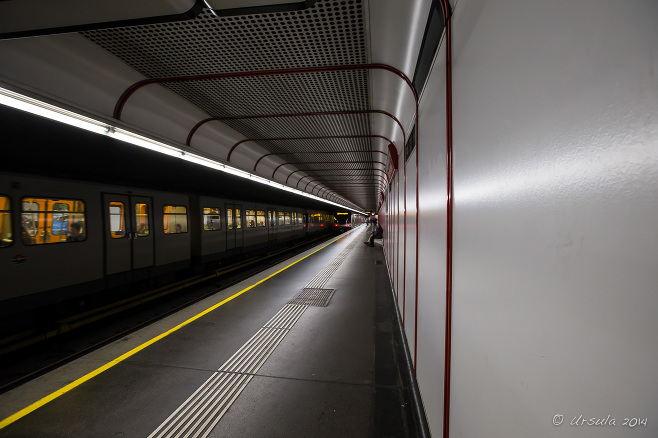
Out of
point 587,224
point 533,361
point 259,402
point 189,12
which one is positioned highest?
point 189,12

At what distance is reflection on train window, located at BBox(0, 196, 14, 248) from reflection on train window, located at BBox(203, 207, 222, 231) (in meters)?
4.16

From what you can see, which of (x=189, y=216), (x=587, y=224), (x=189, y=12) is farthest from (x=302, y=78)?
(x=189, y=216)

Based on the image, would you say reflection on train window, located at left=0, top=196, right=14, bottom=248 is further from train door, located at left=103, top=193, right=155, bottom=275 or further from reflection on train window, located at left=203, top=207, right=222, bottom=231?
reflection on train window, located at left=203, top=207, right=222, bottom=231

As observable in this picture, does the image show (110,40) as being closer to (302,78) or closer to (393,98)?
(302,78)

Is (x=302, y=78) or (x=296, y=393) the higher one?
(x=302, y=78)

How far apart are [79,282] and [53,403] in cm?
255

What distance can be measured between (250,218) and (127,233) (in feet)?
17.0

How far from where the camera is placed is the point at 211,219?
26.7 feet

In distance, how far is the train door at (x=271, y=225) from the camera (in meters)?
12.2

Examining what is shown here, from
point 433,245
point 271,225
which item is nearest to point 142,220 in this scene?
point 433,245

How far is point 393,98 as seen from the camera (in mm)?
3461

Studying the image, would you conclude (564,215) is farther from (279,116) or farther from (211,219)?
(211,219)

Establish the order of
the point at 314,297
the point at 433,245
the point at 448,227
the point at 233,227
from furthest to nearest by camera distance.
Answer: the point at 233,227
the point at 314,297
the point at 433,245
the point at 448,227

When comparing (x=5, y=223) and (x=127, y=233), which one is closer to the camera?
(x=5, y=223)
